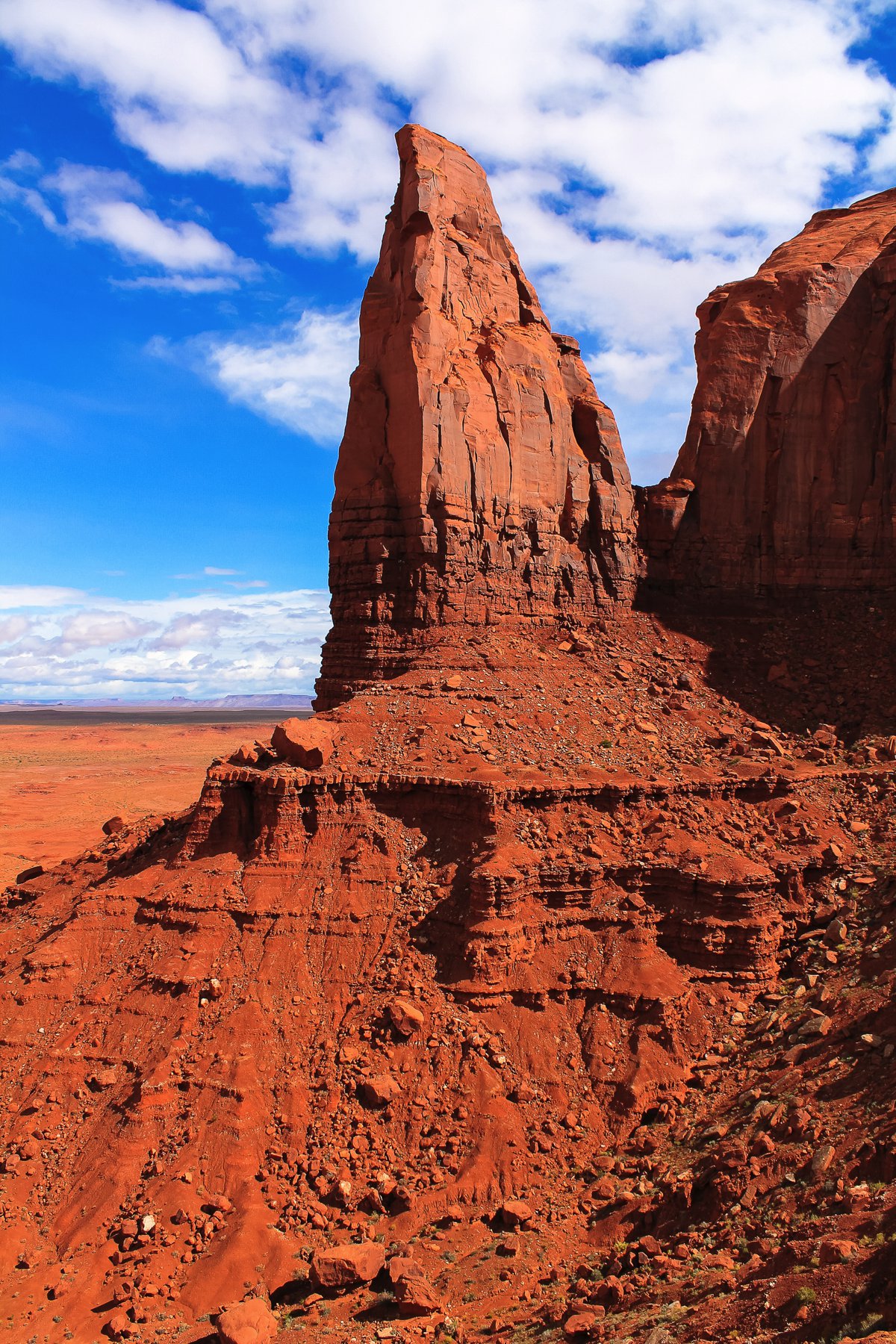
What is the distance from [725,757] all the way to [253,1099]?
1826 centimetres

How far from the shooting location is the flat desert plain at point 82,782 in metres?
61.0

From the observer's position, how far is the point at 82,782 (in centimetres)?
9581

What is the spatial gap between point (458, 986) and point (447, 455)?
18.1 m

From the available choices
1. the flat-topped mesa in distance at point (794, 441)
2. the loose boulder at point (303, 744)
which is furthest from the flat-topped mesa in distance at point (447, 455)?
the flat-topped mesa in distance at point (794, 441)

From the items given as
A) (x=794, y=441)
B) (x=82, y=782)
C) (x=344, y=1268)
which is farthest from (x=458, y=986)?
(x=82, y=782)

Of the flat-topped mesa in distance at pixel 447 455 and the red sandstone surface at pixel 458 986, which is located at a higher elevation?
the flat-topped mesa in distance at pixel 447 455

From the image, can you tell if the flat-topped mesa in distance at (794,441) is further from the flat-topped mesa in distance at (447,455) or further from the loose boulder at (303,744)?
the loose boulder at (303,744)

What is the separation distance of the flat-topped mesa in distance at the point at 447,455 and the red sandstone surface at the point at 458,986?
16cm

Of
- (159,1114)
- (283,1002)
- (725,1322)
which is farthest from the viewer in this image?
(283,1002)

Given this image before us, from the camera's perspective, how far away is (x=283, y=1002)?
22.4 m

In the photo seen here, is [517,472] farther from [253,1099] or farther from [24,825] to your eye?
[24,825]

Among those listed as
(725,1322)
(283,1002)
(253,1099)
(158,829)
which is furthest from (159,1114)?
(725,1322)

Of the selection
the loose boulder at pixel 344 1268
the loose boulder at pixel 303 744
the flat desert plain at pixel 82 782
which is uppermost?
the loose boulder at pixel 303 744

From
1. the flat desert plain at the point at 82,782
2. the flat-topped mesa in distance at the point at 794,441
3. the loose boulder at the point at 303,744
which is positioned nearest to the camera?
the loose boulder at the point at 303,744
